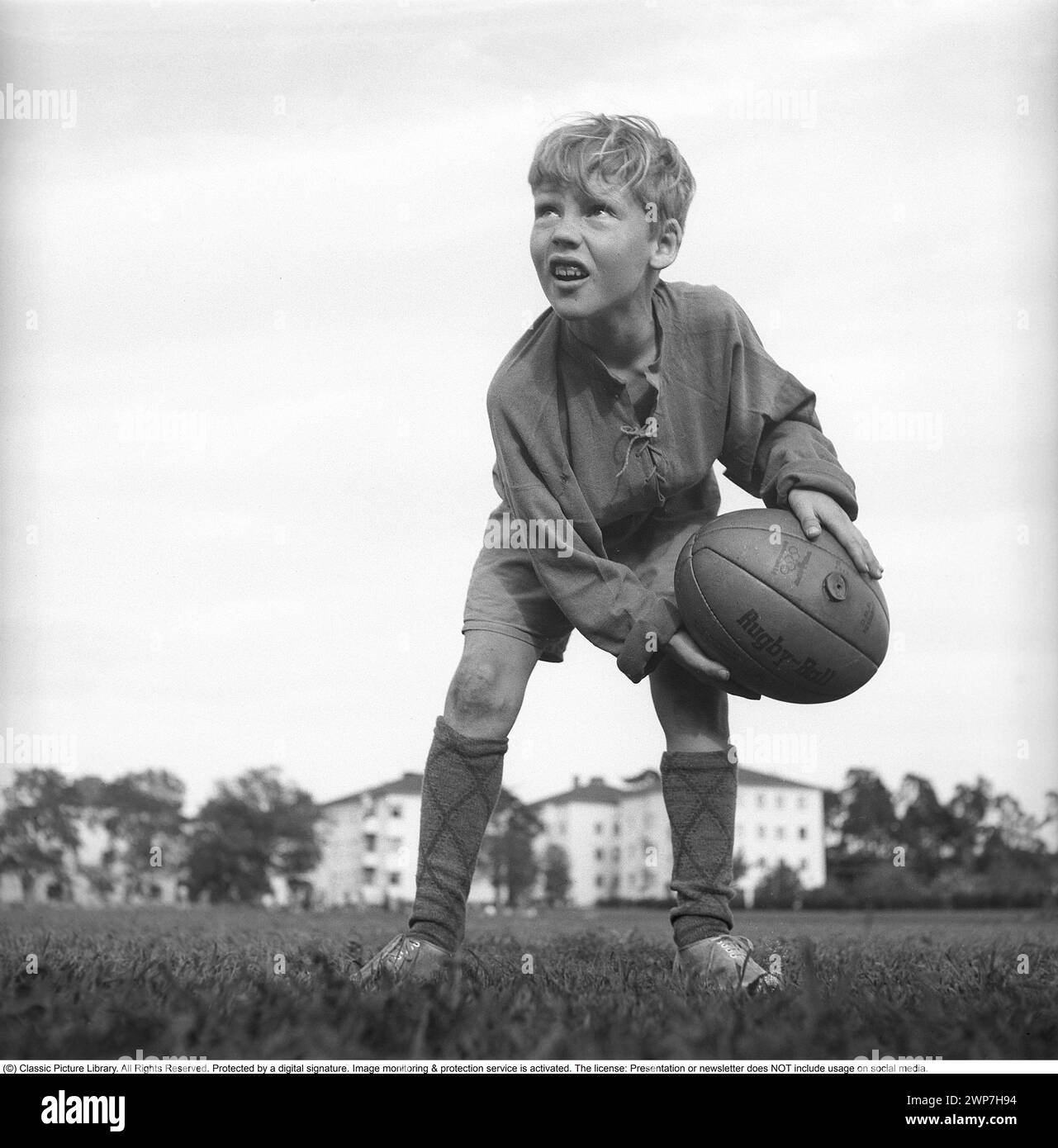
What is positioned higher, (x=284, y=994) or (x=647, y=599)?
(x=647, y=599)

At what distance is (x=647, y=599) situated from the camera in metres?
3.88

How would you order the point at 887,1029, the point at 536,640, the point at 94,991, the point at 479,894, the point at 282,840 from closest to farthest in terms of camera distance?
the point at 887,1029 < the point at 94,991 < the point at 536,640 < the point at 282,840 < the point at 479,894

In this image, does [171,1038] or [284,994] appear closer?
[171,1038]

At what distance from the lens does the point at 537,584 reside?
13.6ft

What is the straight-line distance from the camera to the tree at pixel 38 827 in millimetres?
46656

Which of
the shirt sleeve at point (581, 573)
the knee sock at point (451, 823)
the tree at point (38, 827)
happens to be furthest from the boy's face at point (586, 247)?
the tree at point (38, 827)

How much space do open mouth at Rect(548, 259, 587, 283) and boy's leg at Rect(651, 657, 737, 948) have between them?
1.11 metres

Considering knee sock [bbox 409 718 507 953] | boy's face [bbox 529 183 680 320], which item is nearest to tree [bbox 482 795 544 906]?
knee sock [bbox 409 718 507 953]

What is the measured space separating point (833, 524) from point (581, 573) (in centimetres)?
69

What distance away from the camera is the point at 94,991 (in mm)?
2830

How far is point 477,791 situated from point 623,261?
1526 millimetres
